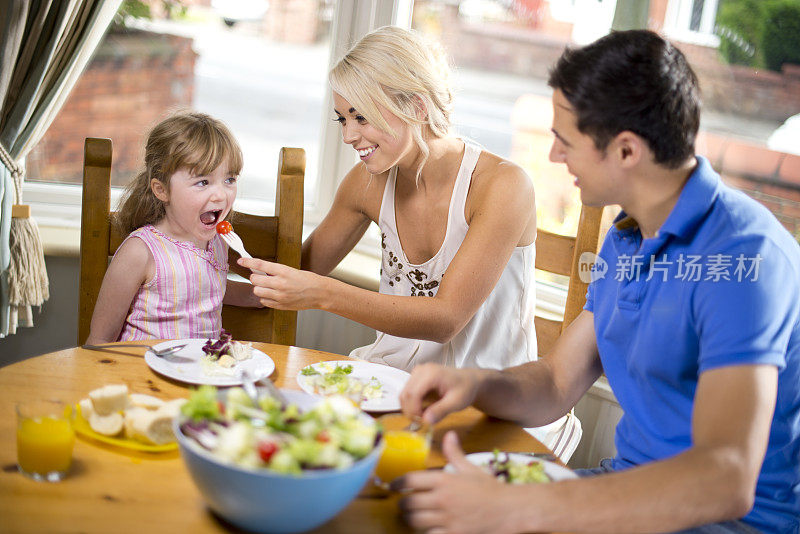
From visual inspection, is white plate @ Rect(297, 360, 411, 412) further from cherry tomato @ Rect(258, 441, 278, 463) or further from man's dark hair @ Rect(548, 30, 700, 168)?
man's dark hair @ Rect(548, 30, 700, 168)

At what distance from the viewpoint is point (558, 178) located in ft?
8.99

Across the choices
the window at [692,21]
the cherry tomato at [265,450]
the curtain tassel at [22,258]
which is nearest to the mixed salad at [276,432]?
the cherry tomato at [265,450]

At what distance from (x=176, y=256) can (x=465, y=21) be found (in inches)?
61.5

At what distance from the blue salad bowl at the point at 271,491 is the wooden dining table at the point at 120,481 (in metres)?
0.05

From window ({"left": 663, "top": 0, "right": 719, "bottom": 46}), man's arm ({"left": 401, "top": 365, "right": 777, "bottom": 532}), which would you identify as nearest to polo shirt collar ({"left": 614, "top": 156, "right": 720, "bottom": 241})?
man's arm ({"left": 401, "top": 365, "right": 777, "bottom": 532})

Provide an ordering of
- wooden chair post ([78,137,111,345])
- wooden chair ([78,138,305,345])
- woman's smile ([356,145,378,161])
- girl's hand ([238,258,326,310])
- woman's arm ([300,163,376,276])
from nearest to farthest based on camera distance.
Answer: girl's hand ([238,258,326,310])
wooden chair post ([78,137,111,345])
woman's smile ([356,145,378,161])
wooden chair ([78,138,305,345])
woman's arm ([300,163,376,276])

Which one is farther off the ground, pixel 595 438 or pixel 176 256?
pixel 176 256

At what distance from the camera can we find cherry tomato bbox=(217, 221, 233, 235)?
1826 millimetres

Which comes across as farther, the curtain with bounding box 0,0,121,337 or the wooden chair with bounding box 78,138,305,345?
the curtain with bounding box 0,0,121,337

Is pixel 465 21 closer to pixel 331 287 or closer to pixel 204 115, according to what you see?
pixel 204 115

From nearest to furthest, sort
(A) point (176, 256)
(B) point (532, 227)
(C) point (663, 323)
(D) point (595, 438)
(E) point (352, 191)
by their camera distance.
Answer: (C) point (663, 323) → (A) point (176, 256) → (B) point (532, 227) → (E) point (352, 191) → (D) point (595, 438)

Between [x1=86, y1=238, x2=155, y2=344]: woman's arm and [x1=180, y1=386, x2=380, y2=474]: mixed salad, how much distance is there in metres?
0.84

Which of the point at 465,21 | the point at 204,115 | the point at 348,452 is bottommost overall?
the point at 348,452

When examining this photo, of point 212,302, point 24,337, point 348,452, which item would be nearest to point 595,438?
point 212,302
